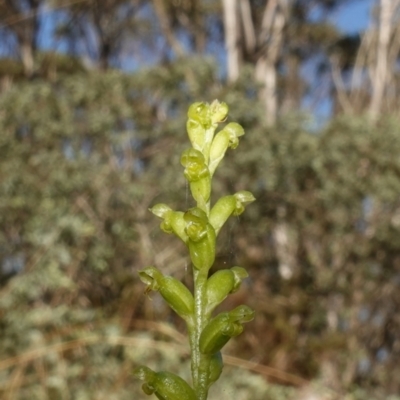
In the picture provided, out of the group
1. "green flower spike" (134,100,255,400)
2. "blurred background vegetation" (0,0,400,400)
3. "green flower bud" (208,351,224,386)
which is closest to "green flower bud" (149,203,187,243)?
"green flower spike" (134,100,255,400)

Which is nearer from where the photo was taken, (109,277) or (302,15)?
(109,277)

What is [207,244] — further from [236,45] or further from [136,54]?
[136,54]

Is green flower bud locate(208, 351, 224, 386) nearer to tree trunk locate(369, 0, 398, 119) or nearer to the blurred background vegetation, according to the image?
the blurred background vegetation

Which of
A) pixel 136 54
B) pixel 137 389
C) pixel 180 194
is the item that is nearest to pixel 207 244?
pixel 137 389

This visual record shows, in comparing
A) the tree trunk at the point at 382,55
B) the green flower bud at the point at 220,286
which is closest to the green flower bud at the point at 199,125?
the green flower bud at the point at 220,286

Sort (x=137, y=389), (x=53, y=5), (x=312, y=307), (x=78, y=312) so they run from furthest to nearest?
(x=53, y=5), (x=312, y=307), (x=78, y=312), (x=137, y=389)

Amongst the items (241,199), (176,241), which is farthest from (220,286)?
(176,241)
